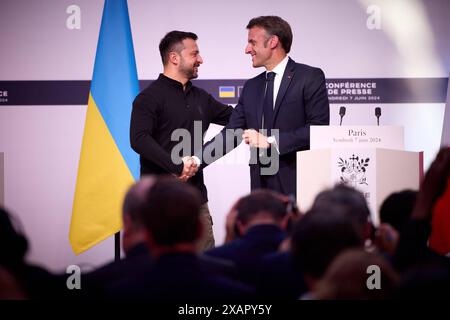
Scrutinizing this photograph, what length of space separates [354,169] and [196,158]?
1.56 m

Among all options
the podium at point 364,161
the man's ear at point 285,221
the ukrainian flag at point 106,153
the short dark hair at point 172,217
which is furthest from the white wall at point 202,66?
the short dark hair at point 172,217

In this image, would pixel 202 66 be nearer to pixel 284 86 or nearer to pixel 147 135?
pixel 147 135

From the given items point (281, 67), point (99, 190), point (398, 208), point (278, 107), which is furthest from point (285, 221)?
point (99, 190)

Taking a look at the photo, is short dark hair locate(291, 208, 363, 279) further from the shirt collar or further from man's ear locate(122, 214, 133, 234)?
the shirt collar

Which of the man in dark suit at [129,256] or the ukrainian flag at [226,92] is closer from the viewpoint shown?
the man in dark suit at [129,256]

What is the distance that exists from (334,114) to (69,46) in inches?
108

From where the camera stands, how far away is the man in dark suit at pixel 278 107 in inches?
202

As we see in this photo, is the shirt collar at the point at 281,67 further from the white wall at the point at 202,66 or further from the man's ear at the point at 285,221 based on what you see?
the man's ear at the point at 285,221

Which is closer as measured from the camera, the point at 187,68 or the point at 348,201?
the point at 348,201

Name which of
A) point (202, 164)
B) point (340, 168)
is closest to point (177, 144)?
point (202, 164)

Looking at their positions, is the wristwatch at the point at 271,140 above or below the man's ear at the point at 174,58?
below

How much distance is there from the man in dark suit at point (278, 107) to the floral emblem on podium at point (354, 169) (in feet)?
2.38

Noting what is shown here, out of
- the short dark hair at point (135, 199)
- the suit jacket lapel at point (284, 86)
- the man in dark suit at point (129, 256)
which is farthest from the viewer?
the suit jacket lapel at point (284, 86)

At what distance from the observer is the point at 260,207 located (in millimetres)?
3041
